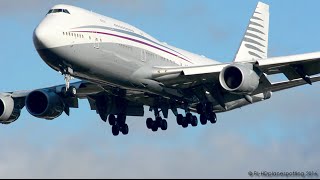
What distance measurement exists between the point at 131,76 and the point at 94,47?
280 cm

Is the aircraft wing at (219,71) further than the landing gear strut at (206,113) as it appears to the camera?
No

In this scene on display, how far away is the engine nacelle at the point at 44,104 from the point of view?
57.3 metres

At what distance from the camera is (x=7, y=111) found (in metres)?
58.8

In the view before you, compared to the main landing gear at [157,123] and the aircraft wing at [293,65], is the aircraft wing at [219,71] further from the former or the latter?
the main landing gear at [157,123]

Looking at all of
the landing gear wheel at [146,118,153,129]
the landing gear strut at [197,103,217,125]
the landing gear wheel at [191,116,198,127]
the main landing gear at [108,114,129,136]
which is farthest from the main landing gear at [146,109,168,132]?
the landing gear strut at [197,103,217,125]

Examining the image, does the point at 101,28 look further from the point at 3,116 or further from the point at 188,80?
the point at 3,116

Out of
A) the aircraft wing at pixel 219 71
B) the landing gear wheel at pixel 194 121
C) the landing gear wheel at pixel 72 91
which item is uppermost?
the aircraft wing at pixel 219 71

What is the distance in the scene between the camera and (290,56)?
50188mm

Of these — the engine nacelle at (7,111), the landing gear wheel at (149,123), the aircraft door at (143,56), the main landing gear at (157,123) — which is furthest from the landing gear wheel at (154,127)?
the engine nacelle at (7,111)

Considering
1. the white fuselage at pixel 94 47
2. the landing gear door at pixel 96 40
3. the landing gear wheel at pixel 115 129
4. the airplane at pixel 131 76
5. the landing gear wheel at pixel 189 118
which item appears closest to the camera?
the white fuselage at pixel 94 47

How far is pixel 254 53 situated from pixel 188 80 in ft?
42.0

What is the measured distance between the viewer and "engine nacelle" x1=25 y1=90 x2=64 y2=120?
188 ft

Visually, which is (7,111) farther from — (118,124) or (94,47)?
(94,47)

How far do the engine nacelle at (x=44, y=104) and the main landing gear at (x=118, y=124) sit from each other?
332 cm
